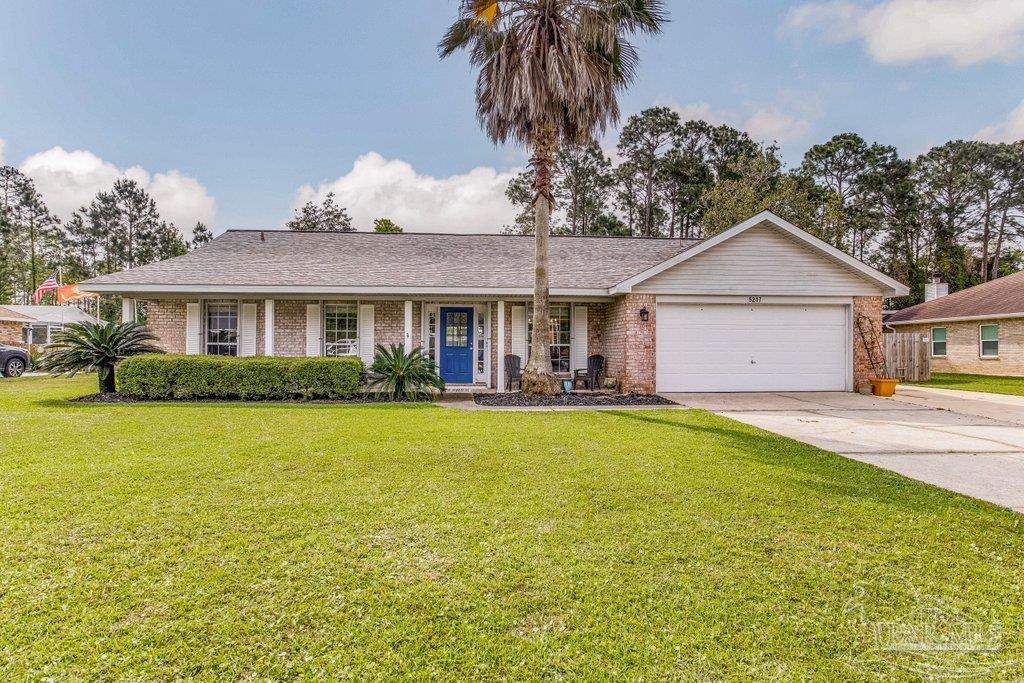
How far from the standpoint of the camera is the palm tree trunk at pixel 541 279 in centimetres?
1066

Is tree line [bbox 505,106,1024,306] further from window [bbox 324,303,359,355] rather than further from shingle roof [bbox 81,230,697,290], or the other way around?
window [bbox 324,303,359,355]

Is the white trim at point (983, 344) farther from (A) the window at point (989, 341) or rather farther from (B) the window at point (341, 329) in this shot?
(B) the window at point (341, 329)

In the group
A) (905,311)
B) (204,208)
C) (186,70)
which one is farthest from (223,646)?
(204,208)

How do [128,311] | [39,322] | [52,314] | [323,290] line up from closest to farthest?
[323,290]
[128,311]
[39,322]
[52,314]

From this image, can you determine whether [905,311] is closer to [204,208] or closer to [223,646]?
[223,646]

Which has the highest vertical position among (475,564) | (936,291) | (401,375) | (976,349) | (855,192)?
(855,192)

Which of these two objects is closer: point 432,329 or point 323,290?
point 323,290

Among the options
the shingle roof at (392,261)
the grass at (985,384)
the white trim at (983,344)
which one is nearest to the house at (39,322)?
the shingle roof at (392,261)

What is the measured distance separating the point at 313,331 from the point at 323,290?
1843 mm

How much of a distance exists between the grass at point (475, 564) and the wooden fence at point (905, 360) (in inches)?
551

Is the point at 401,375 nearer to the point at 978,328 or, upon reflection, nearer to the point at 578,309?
the point at 578,309

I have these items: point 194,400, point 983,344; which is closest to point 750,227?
point 194,400

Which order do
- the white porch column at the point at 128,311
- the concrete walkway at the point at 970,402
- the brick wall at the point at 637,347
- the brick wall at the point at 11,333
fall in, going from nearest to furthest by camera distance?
1. the concrete walkway at the point at 970,402
2. the brick wall at the point at 637,347
3. the white porch column at the point at 128,311
4. the brick wall at the point at 11,333

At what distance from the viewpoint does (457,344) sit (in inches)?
524
